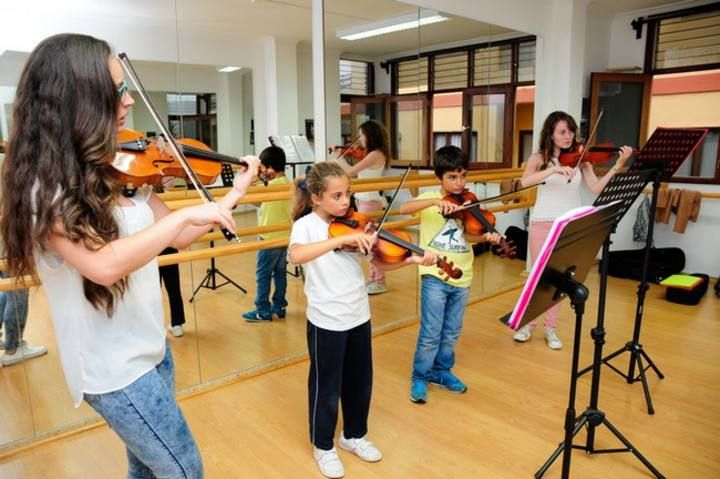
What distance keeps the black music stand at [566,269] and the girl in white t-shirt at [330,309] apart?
50cm

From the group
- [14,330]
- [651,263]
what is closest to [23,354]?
[14,330]

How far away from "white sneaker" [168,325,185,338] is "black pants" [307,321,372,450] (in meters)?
1.20

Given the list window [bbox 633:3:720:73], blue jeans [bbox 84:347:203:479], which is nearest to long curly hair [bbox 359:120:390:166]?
blue jeans [bbox 84:347:203:479]

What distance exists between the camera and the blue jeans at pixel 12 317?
2303 millimetres

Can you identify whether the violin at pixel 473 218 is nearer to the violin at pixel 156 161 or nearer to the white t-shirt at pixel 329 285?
the white t-shirt at pixel 329 285

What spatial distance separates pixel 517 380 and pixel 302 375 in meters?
1.13

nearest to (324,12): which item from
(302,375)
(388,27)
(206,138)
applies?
(388,27)

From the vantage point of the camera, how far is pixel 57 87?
0.93 meters

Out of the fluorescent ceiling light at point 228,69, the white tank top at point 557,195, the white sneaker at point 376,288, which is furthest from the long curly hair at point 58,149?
the white sneaker at point 376,288

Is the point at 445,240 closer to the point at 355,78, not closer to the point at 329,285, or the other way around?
the point at 329,285

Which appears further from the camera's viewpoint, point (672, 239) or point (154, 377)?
point (672, 239)

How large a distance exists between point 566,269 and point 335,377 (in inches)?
35.6

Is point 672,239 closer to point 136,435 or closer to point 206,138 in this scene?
point 206,138

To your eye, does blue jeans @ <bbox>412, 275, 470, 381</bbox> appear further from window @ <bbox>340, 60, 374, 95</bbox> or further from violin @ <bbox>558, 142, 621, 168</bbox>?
window @ <bbox>340, 60, 374, 95</bbox>
